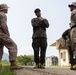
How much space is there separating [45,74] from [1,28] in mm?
2312

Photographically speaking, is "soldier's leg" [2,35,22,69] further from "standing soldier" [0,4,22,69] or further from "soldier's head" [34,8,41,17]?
"soldier's head" [34,8,41,17]

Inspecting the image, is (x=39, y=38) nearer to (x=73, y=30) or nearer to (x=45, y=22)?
(x=45, y=22)

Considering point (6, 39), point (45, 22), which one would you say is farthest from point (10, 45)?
point (45, 22)

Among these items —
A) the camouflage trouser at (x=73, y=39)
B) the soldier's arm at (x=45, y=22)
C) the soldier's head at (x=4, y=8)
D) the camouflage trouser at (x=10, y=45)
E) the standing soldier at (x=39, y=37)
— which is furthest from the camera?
the standing soldier at (x=39, y=37)

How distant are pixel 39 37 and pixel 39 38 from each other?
4cm

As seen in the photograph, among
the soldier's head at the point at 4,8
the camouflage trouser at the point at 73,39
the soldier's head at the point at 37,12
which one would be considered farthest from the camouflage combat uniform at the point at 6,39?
the soldier's head at the point at 37,12

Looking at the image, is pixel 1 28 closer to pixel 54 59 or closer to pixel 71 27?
pixel 71 27

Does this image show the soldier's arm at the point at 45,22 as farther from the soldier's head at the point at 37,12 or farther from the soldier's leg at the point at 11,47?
the soldier's leg at the point at 11,47

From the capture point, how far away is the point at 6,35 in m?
9.99

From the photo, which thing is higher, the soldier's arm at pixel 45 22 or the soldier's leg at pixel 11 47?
the soldier's arm at pixel 45 22

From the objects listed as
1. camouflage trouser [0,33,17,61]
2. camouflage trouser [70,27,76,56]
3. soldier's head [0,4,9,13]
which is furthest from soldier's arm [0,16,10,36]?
camouflage trouser [70,27,76,56]

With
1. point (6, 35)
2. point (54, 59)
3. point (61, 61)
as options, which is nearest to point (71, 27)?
point (6, 35)

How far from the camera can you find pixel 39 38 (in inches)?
484

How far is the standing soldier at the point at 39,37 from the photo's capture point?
1220 cm
